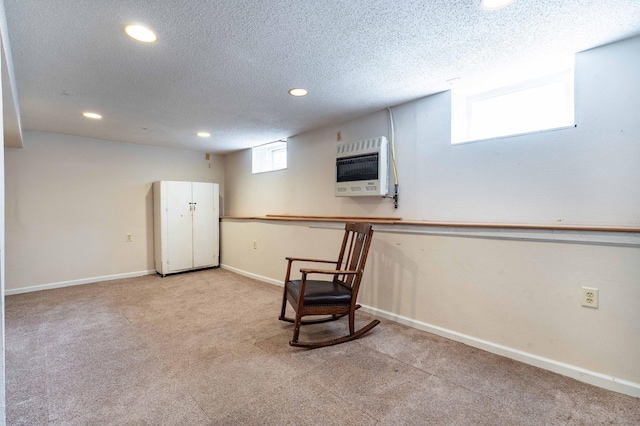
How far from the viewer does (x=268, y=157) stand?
16.0ft

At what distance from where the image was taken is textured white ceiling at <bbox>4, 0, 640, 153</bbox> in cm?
154

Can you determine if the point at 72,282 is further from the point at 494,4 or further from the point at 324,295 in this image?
the point at 494,4

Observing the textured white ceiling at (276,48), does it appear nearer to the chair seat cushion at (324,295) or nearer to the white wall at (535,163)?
the white wall at (535,163)

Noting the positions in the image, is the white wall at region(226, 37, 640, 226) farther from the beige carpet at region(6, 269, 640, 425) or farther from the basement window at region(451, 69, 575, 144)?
the beige carpet at region(6, 269, 640, 425)

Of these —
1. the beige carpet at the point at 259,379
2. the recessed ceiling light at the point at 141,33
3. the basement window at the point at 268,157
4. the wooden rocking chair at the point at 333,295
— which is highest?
the recessed ceiling light at the point at 141,33

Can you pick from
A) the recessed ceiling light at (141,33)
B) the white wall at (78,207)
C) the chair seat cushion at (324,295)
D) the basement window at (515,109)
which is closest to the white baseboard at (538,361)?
the chair seat cushion at (324,295)

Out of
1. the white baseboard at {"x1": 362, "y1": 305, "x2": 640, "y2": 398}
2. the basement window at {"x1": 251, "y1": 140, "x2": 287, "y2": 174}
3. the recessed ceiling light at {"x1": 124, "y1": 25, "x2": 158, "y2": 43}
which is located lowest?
the white baseboard at {"x1": 362, "y1": 305, "x2": 640, "y2": 398}

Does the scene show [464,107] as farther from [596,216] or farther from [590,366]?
[590,366]

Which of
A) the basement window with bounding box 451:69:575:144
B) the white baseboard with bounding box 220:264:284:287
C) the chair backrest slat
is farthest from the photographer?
the white baseboard with bounding box 220:264:284:287

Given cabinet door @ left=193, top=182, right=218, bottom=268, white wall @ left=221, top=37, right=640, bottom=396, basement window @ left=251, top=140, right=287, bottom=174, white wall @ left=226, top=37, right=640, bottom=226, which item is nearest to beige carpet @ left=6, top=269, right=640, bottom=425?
white wall @ left=221, top=37, right=640, bottom=396

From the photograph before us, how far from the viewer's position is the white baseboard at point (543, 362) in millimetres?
1712

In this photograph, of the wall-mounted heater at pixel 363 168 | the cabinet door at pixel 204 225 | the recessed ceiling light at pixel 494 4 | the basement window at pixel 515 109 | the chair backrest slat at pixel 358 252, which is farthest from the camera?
the cabinet door at pixel 204 225

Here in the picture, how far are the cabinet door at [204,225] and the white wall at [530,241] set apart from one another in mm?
2915

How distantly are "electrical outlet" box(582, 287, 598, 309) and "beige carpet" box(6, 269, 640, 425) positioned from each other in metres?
0.49
